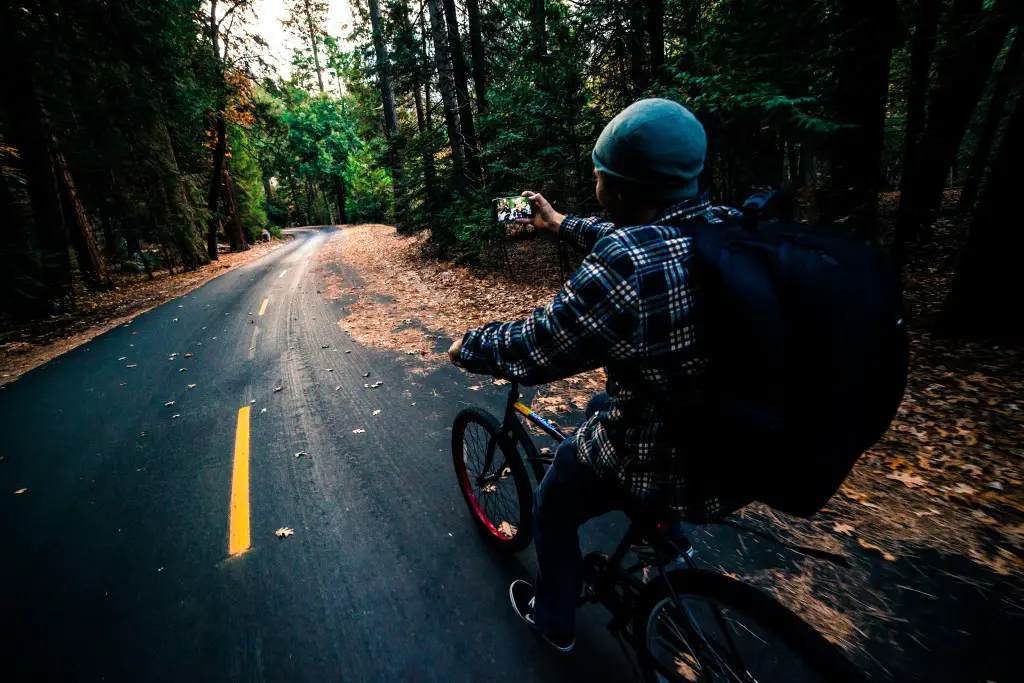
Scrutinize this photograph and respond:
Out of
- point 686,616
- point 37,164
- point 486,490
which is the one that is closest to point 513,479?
point 486,490

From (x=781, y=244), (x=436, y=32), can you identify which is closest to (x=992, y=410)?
(x=781, y=244)

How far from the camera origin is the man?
1188 millimetres

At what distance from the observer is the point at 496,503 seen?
10.4 feet

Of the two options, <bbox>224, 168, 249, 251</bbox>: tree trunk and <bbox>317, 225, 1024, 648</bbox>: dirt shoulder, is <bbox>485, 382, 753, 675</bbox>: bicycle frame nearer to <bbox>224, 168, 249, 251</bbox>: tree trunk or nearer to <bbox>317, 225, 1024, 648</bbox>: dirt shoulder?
<bbox>317, 225, 1024, 648</bbox>: dirt shoulder

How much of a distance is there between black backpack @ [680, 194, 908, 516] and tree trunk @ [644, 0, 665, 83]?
28.2 ft

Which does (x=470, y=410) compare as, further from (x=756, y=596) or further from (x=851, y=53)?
(x=851, y=53)

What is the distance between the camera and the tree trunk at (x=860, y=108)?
571 cm

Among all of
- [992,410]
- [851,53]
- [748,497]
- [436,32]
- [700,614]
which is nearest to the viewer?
[748,497]

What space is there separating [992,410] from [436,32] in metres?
13.9

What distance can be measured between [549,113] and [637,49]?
6.73 feet

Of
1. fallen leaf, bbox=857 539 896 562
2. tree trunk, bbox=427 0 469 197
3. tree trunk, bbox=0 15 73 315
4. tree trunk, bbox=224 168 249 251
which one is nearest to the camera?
fallen leaf, bbox=857 539 896 562

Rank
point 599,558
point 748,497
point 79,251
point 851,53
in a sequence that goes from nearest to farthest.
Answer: point 748,497, point 599,558, point 851,53, point 79,251

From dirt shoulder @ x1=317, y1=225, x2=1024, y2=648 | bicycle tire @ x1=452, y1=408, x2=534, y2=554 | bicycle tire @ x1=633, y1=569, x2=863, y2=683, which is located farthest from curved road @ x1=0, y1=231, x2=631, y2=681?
dirt shoulder @ x1=317, y1=225, x2=1024, y2=648

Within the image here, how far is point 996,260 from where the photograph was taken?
4426mm
